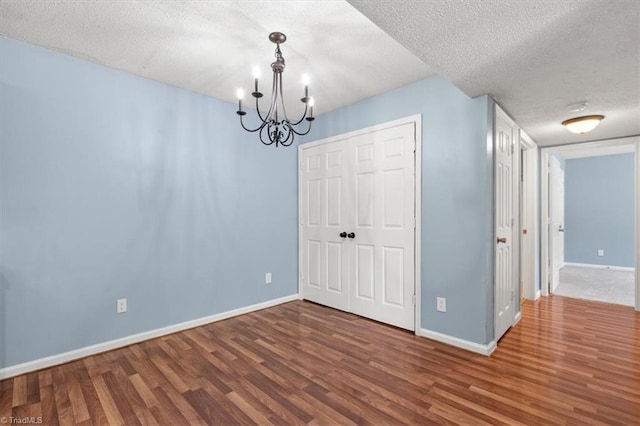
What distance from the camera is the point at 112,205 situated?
2625 mm

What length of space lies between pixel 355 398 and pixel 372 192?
202cm

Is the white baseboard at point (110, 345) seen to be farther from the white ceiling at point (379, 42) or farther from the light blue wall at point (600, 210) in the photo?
the light blue wall at point (600, 210)

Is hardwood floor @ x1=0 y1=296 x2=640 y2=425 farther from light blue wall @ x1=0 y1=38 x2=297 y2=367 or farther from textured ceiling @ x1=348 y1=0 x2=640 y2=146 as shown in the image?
textured ceiling @ x1=348 y1=0 x2=640 y2=146

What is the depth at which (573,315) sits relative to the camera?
3.41 m

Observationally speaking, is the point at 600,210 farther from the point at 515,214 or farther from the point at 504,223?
the point at 504,223

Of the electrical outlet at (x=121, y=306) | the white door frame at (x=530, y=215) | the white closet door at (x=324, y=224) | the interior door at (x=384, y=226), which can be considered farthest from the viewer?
the white door frame at (x=530, y=215)

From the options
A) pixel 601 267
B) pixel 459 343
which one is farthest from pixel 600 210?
pixel 459 343

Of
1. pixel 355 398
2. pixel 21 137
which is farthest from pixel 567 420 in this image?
pixel 21 137

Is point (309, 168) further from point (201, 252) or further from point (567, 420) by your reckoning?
point (567, 420)

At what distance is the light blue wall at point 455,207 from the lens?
2488 millimetres

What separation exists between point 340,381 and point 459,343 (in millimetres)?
1205

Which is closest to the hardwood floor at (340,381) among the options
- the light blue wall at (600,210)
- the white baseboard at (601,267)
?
the white baseboard at (601,267)

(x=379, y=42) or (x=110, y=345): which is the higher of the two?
(x=379, y=42)

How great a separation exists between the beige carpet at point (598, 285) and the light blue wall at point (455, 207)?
2.88 meters
